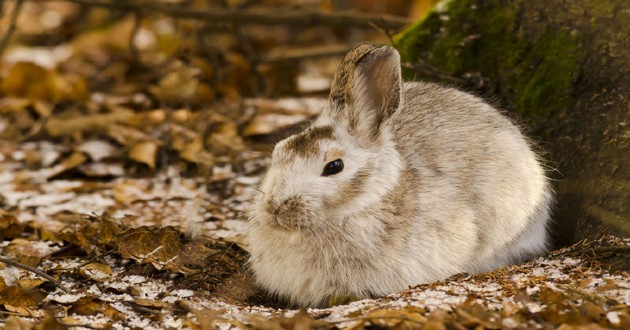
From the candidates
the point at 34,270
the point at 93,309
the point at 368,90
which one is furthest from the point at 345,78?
the point at 34,270

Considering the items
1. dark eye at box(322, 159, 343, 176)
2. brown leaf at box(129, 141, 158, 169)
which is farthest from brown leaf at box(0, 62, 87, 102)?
dark eye at box(322, 159, 343, 176)

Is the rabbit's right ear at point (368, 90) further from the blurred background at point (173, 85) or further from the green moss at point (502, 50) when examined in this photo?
the blurred background at point (173, 85)

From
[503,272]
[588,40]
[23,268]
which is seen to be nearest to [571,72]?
[588,40]

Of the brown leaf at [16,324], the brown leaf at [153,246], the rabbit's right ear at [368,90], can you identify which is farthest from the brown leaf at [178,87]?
the brown leaf at [16,324]

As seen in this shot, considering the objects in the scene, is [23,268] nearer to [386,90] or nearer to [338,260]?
[338,260]

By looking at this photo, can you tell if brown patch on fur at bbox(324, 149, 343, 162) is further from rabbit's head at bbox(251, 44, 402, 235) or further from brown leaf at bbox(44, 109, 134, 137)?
brown leaf at bbox(44, 109, 134, 137)

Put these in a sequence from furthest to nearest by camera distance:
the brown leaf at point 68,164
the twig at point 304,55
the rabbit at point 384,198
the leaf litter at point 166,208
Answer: the twig at point 304,55, the brown leaf at point 68,164, the rabbit at point 384,198, the leaf litter at point 166,208
